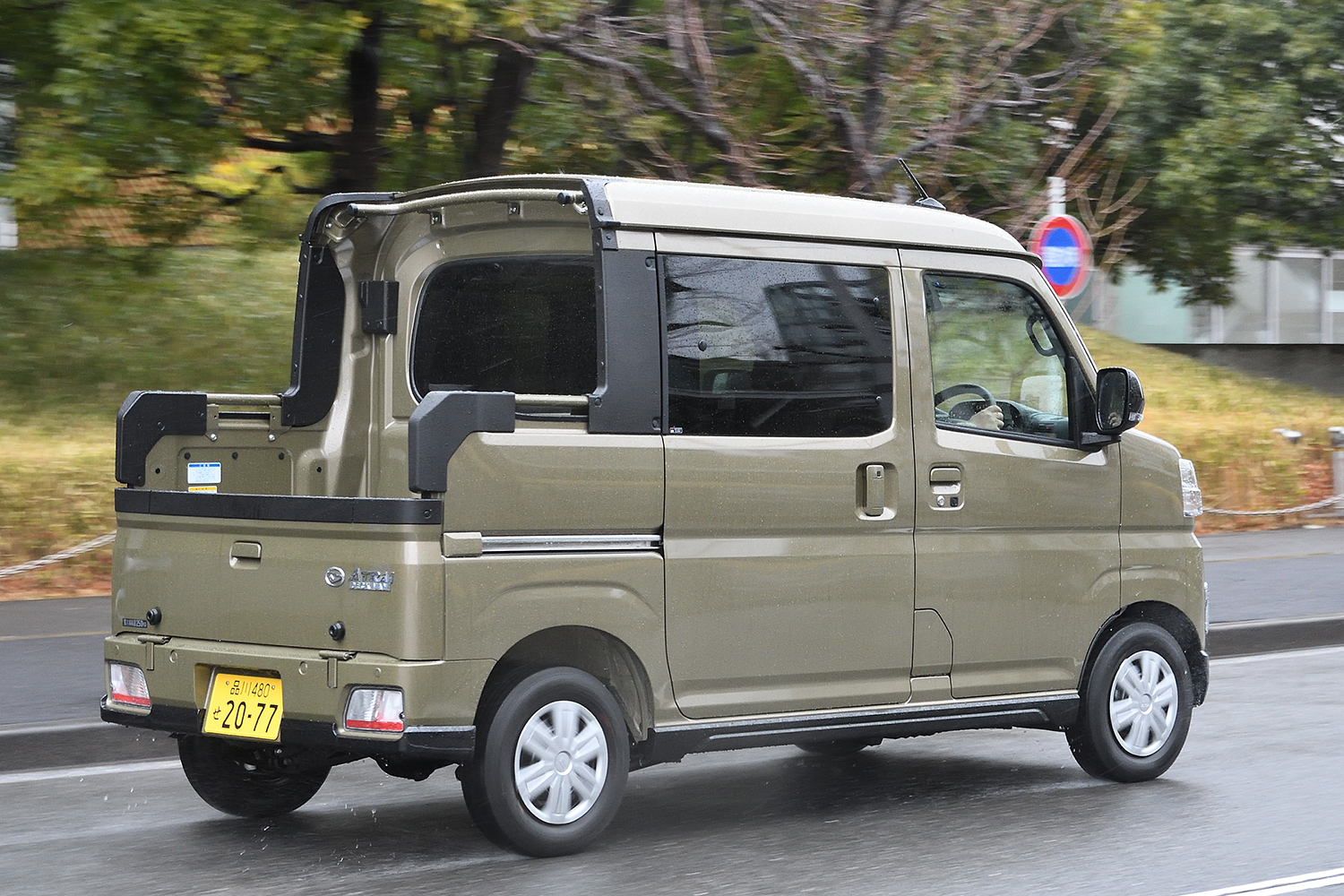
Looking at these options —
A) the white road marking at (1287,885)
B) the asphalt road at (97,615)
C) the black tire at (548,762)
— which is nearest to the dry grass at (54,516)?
the asphalt road at (97,615)

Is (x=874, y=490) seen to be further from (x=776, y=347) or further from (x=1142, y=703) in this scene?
(x=1142, y=703)

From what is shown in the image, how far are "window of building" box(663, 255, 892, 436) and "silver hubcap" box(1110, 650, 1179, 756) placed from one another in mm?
1637

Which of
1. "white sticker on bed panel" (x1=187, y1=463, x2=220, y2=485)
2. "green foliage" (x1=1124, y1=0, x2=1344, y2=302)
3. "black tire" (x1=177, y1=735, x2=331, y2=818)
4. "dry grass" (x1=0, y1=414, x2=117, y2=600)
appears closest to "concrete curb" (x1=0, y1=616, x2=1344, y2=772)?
"black tire" (x1=177, y1=735, x2=331, y2=818)

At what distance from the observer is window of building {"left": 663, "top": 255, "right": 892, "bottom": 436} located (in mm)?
5914

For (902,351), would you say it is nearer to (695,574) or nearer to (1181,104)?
(695,574)

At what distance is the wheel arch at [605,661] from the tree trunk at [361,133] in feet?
25.4

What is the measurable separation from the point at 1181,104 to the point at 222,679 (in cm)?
2221

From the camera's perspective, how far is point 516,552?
546cm

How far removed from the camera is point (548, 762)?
557 cm

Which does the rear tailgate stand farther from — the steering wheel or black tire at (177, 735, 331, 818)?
the steering wheel

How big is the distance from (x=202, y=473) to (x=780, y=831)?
248 centimetres

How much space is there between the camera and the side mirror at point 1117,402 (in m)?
6.85

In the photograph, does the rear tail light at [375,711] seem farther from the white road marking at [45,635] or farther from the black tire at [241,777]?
the white road marking at [45,635]

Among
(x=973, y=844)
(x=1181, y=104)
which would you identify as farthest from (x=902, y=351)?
(x=1181, y=104)
